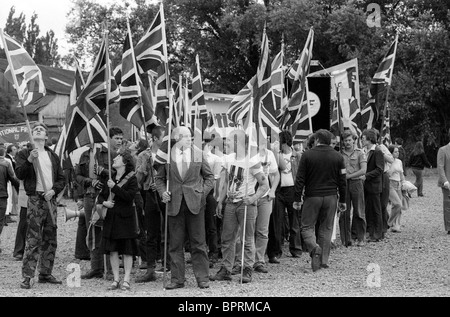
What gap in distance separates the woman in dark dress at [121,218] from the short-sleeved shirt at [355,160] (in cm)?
521

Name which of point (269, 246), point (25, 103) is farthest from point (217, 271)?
point (25, 103)

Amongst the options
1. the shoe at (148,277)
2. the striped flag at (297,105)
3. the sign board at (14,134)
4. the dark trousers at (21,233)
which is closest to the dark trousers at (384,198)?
the striped flag at (297,105)

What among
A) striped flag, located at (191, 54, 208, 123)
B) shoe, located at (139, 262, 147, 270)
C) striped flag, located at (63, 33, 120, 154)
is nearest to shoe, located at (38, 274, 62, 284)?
shoe, located at (139, 262, 147, 270)

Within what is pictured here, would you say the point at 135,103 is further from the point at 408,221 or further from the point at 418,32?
the point at 418,32

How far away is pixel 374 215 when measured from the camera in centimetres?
1473

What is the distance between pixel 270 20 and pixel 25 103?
1073 inches

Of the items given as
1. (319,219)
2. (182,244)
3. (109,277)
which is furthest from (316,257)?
(109,277)

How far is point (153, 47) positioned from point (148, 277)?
3.47m

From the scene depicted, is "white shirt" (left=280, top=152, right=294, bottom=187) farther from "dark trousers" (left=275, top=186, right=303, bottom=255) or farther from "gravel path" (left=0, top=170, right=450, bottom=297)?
"gravel path" (left=0, top=170, right=450, bottom=297)

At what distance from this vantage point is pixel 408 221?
18.4 m

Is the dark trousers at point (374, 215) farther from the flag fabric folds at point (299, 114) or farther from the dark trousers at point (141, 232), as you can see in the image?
the dark trousers at point (141, 232)

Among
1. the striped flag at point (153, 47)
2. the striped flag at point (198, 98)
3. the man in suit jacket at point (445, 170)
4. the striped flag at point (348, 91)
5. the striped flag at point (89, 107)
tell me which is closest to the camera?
the striped flag at point (89, 107)

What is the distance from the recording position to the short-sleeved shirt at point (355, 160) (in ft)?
45.7

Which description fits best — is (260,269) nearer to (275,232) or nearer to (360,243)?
(275,232)
